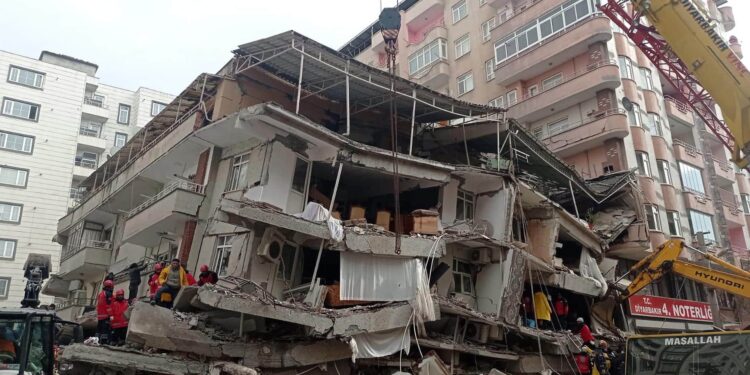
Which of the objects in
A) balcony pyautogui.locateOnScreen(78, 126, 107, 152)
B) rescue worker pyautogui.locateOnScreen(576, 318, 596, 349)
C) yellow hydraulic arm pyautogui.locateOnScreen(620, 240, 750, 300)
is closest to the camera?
yellow hydraulic arm pyautogui.locateOnScreen(620, 240, 750, 300)

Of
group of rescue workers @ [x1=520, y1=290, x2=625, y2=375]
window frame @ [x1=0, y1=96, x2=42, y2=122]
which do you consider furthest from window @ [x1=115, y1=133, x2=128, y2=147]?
group of rescue workers @ [x1=520, y1=290, x2=625, y2=375]

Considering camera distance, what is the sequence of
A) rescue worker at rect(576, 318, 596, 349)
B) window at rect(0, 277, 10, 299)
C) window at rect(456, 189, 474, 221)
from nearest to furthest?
rescue worker at rect(576, 318, 596, 349) → window at rect(456, 189, 474, 221) → window at rect(0, 277, 10, 299)

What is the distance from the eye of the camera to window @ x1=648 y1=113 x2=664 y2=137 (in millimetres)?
28497

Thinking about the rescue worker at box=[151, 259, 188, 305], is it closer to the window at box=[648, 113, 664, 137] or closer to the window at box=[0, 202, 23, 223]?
the window at box=[648, 113, 664, 137]

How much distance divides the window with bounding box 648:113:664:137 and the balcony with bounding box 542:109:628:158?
3.76 meters

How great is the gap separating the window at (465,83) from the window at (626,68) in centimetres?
937

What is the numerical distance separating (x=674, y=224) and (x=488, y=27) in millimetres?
16503

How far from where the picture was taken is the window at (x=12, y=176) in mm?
37000

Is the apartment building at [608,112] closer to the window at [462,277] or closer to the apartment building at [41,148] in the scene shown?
the window at [462,277]

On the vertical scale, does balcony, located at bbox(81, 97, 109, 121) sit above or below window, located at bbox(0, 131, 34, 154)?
above

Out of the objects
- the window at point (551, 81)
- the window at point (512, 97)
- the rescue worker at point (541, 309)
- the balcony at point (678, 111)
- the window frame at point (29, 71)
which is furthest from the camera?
the window frame at point (29, 71)

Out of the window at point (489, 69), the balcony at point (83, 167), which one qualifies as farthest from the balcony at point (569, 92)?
the balcony at point (83, 167)

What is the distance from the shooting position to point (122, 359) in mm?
10781

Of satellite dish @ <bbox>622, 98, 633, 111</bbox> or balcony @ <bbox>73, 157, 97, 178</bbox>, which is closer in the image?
satellite dish @ <bbox>622, 98, 633, 111</bbox>
